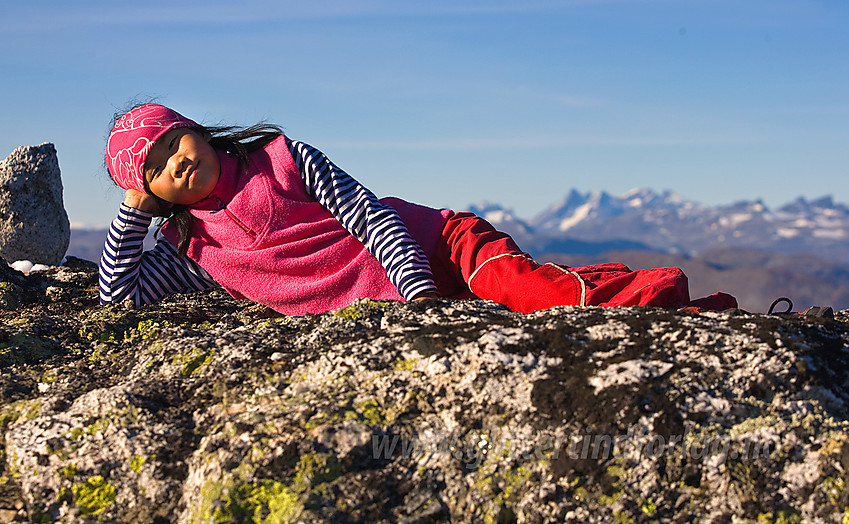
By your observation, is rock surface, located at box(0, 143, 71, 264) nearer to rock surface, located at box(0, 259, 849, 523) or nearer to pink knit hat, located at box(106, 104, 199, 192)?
pink knit hat, located at box(106, 104, 199, 192)

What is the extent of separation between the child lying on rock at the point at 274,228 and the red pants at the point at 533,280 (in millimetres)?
16

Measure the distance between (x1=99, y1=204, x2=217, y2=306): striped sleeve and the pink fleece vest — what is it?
485 millimetres

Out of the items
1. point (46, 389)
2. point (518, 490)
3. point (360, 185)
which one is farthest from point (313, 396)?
point (360, 185)

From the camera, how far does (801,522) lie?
2676 mm

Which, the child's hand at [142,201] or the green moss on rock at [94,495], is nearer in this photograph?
the green moss on rock at [94,495]

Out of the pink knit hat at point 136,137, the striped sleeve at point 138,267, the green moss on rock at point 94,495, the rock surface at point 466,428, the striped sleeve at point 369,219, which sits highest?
the pink knit hat at point 136,137

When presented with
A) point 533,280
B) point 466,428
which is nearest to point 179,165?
point 533,280

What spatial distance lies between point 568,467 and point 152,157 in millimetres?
3663

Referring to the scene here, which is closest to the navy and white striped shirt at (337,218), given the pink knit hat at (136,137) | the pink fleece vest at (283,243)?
the pink fleece vest at (283,243)

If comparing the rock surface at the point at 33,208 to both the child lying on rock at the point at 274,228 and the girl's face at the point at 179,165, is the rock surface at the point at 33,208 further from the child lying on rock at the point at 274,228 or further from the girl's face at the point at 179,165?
the girl's face at the point at 179,165

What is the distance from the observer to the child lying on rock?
5113 millimetres

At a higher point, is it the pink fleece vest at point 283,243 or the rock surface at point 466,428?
the pink fleece vest at point 283,243

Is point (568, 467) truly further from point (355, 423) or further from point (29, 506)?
point (29, 506)

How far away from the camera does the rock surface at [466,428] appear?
109 inches
